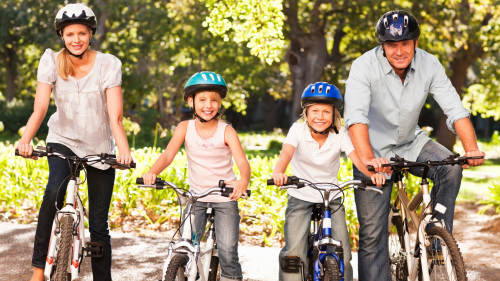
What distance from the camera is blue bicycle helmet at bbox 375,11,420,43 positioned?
13.5 ft

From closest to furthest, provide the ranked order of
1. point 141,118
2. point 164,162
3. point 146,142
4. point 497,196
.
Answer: point 164,162, point 497,196, point 146,142, point 141,118

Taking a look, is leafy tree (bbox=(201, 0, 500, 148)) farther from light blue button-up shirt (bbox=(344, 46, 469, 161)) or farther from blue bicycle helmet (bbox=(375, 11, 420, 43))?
blue bicycle helmet (bbox=(375, 11, 420, 43))

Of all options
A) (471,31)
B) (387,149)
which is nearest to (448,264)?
(387,149)

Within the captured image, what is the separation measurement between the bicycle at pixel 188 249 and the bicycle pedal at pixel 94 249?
820 millimetres

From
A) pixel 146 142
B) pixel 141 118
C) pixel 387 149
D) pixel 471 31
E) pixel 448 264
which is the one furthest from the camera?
pixel 141 118

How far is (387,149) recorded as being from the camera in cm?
441

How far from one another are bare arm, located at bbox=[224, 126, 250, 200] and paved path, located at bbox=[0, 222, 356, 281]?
5.59 ft

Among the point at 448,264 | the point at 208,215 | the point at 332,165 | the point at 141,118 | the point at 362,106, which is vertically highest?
the point at 141,118

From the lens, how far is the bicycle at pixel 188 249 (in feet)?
11.5

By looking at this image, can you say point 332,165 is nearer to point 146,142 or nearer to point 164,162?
point 164,162

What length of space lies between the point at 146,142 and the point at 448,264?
19542 mm

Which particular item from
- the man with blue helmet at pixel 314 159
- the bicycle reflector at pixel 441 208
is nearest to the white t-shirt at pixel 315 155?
the man with blue helmet at pixel 314 159

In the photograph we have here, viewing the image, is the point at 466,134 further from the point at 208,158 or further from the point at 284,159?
the point at 208,158

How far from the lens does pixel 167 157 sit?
161 inches
